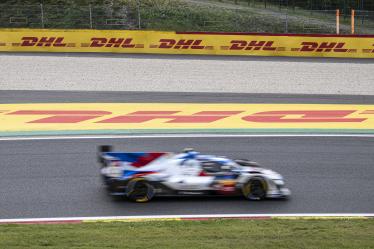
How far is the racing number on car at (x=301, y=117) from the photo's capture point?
19891mm

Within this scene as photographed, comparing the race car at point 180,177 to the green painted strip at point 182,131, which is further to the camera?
the green painted strip at point 182,131

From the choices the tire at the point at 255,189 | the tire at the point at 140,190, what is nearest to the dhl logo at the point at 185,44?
the tire at the point at 255,189

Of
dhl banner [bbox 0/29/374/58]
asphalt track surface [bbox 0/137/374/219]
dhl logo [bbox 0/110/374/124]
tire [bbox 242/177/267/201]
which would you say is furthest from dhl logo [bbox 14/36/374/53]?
tire [bbox 242/177/267/201]

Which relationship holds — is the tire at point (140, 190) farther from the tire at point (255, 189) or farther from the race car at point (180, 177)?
the tire at point (255, 189)

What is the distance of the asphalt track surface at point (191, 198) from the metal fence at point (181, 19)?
651 inches

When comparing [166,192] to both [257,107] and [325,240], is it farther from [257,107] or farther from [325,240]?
[257,107]

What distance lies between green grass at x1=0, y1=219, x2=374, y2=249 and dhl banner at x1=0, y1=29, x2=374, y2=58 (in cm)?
1891

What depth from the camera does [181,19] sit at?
116 feet

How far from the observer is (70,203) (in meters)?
12.5

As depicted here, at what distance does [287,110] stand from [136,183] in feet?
32.6

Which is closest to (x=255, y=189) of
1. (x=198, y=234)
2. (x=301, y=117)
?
(x=198, y=234)

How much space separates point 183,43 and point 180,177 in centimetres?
1769

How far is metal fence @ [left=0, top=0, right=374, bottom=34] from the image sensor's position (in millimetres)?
33125

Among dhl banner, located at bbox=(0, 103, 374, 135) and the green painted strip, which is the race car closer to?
the green painted strip
